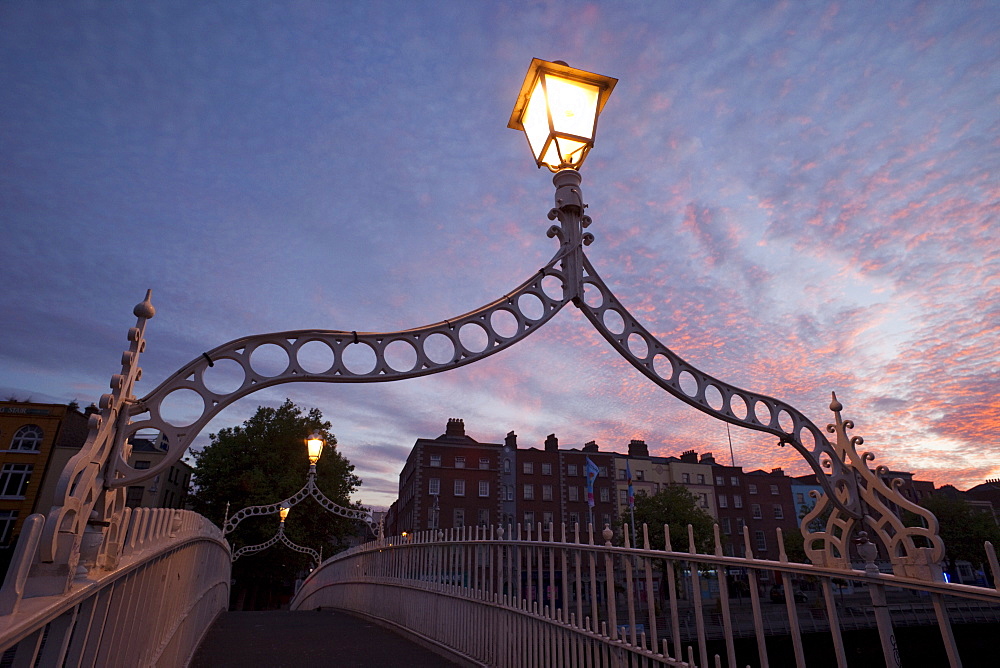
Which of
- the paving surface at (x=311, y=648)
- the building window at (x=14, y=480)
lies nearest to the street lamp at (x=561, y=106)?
the paving surface at (x=311, y=648)

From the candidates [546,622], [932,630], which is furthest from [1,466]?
[932,630]

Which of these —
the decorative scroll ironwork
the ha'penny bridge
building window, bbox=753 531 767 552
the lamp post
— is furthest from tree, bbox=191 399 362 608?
building window, bbox=753 531 767 552

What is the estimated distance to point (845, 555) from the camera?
3512 mm

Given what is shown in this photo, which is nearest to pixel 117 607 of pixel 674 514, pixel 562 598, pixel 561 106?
pixel 562 598

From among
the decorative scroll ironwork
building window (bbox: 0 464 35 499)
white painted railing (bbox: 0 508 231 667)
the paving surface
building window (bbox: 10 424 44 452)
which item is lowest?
the paving surface

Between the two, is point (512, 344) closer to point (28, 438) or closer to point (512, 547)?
point (512, 547)

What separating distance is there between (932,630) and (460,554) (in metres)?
A: 50.3

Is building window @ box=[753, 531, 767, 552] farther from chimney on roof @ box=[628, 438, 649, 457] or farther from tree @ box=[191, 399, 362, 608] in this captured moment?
tree @ box=[191, 399, 362, 608]

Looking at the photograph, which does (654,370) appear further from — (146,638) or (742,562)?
(146,638)

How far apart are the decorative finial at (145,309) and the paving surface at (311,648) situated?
19.9 feet

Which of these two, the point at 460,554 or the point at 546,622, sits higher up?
the point at 460,554

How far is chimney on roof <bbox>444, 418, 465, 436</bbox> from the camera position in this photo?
52.6 meters

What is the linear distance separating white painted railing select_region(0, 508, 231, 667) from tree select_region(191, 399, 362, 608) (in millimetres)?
29767

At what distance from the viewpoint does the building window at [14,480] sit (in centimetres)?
3775
